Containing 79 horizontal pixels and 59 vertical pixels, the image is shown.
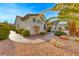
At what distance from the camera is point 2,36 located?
5.31ft

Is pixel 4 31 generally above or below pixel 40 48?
above

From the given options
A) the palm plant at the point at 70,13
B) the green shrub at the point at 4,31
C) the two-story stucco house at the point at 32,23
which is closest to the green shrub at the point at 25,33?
the two-story stucco house at the point at 32,23

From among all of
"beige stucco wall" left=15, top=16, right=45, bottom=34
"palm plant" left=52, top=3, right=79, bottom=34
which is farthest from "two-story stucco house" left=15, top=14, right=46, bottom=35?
"palm plant" left=52, top=3, right=79, bottom=34

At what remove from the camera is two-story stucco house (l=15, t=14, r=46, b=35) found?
5.29ft

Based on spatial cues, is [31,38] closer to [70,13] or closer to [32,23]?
[32,23]

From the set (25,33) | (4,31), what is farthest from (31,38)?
(4,31)

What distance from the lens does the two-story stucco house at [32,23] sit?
161cm

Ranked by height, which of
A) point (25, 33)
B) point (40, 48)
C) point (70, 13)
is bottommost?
point (40, 48)

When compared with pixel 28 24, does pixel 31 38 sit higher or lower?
lower

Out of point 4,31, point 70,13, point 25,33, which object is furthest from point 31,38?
point 70,13

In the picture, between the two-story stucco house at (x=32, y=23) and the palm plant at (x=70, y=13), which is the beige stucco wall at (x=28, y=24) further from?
the palm plant at (x=70, y=13)

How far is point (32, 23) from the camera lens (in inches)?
64.2

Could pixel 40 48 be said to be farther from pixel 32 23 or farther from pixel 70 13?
pixel 70 13

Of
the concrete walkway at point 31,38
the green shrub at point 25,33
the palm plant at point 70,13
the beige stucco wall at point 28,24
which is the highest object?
the palm plant at point 70,13
